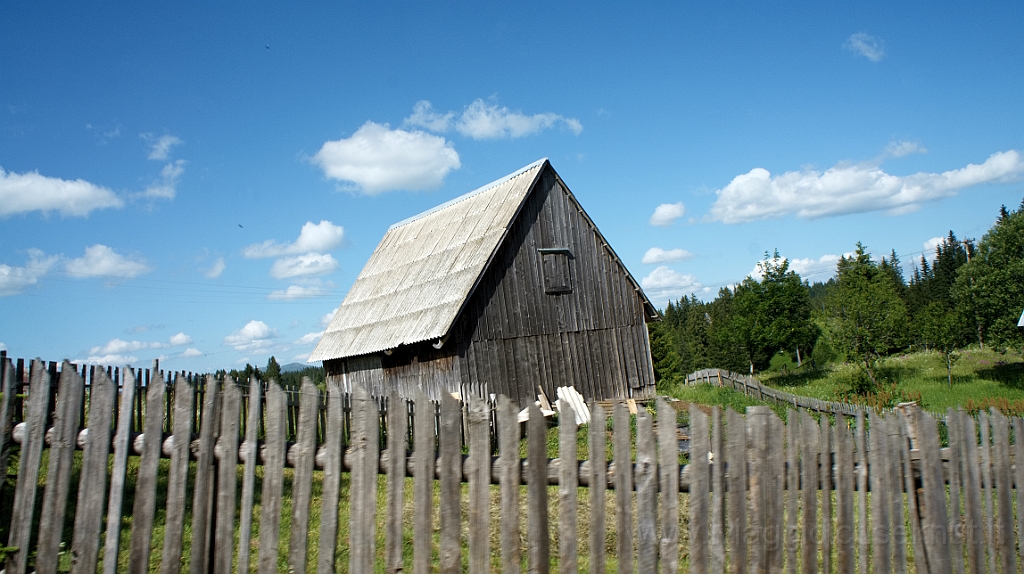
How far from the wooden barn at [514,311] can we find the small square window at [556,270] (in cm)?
3

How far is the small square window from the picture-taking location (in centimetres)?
1930

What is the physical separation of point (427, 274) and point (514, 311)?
331 cm

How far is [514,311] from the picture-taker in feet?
61.0

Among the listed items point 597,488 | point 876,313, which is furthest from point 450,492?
point 876,313

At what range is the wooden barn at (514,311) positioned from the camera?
59.0ft

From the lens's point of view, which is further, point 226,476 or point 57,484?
point 57,484

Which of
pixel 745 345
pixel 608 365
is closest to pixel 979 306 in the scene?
pixel 745 345

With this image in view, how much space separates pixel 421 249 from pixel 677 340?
73.1 metres

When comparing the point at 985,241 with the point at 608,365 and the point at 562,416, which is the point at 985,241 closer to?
the point at 608,365

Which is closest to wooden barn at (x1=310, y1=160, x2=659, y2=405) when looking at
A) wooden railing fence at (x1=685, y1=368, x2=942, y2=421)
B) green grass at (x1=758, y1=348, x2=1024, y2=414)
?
wooden railing fence at (x1=685, y1=368, x2=942, y2=421)

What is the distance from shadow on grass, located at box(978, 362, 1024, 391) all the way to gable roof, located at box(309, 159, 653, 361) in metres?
26.3

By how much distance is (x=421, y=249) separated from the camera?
22594 mm

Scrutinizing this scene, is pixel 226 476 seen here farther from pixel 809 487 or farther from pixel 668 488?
pixel 809 487

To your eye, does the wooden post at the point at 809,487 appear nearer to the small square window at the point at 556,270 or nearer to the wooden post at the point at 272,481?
the wooden post at the point at 272,481
